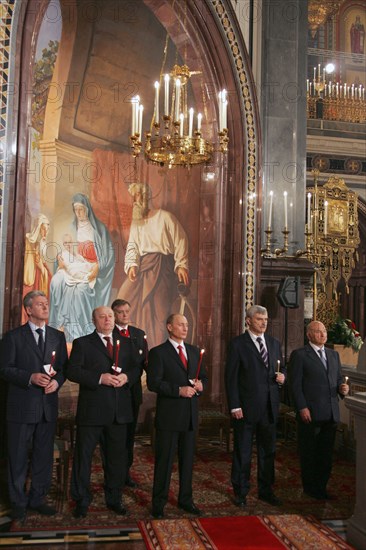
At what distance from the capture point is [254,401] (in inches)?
221

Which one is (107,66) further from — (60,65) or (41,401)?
(41,401)

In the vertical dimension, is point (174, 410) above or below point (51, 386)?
below

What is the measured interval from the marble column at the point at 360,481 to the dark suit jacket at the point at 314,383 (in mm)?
932

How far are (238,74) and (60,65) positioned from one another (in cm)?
224

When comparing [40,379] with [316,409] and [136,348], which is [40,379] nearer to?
[136,348]

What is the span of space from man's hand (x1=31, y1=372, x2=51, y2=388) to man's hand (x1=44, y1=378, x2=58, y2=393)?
6 centimetres

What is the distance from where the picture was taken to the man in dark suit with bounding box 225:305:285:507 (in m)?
5.57

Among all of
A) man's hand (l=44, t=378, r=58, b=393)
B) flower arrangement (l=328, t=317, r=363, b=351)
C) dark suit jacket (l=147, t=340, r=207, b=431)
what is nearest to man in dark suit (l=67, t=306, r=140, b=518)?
man's hand (l=44, t=378, r=58, b=393)

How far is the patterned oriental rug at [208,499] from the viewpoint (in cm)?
499

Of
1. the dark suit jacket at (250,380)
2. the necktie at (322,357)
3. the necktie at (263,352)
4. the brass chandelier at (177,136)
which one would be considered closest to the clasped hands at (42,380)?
the dark suit jacket at (250,380)

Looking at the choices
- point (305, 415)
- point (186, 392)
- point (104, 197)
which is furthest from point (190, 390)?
point (104, 197)

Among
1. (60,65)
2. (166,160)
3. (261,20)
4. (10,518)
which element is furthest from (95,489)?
(261,20)

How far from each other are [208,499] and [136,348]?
1442 mm

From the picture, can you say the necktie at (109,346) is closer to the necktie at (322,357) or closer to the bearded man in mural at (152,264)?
the necktie at (322,357)
